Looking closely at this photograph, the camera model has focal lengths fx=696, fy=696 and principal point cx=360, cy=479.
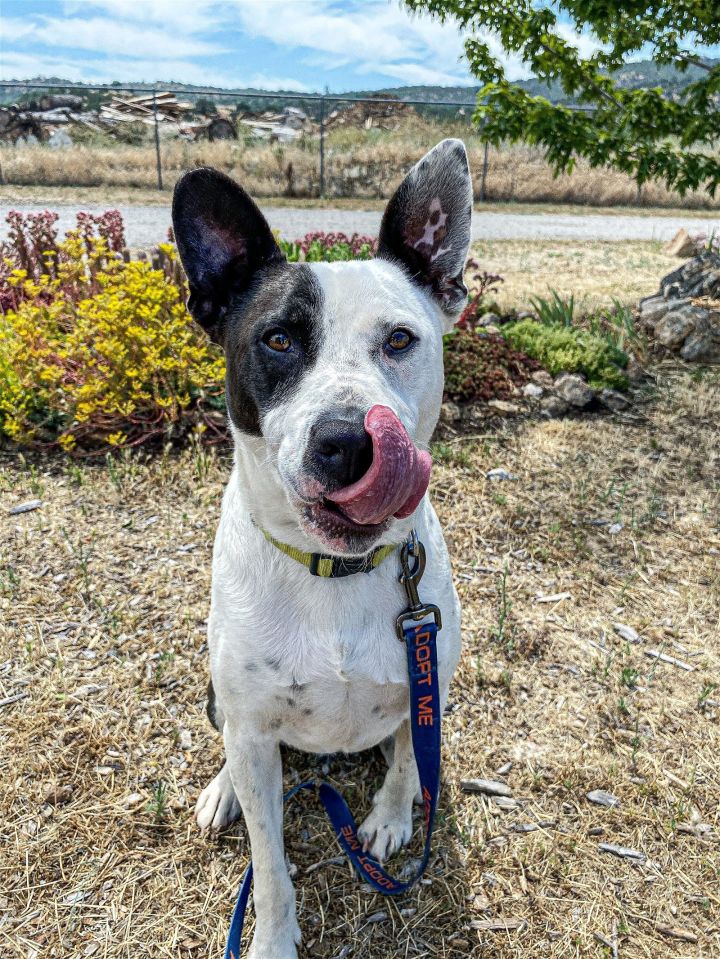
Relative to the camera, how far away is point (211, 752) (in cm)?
275

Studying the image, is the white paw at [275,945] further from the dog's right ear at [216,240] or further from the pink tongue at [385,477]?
the dog's right ear at [216,240]

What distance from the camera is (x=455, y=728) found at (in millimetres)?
2904

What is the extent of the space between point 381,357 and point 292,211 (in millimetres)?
14164

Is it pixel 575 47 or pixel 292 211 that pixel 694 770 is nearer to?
pixel 575 47

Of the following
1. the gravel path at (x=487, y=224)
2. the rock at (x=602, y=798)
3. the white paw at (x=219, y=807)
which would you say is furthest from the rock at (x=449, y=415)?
the gravel path at (x=487, y=224)

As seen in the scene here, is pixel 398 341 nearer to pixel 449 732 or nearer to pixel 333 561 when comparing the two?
pixel 333 561

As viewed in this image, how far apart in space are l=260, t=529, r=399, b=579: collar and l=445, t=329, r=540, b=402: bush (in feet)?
11.1

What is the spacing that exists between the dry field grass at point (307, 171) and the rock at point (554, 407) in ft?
45.1

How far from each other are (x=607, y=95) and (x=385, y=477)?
7058mm

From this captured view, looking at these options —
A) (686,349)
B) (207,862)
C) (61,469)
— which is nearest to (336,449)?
(207,862)

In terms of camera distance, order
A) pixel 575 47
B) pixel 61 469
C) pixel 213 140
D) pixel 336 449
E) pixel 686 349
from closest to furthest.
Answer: pixel 336 449 → pixel 61 469 → pixel 686 349 → pixel 575 47 → pixel 213 140

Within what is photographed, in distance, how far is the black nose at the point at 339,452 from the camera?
4.94ft

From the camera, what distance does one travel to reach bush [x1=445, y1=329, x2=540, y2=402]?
5250mm

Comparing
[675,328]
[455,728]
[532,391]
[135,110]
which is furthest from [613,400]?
[135,110]
